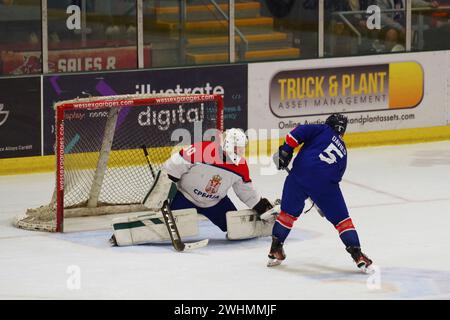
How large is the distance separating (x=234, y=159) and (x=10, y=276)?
5.70 feet

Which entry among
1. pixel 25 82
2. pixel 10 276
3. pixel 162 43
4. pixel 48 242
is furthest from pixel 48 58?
pixel 10 276

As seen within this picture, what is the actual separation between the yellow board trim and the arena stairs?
86 cm

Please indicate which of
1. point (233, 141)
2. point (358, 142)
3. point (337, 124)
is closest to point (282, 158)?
point (337, 124)

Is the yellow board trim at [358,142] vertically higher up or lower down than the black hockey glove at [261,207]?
higher up

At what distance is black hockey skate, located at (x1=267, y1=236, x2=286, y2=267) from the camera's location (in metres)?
8.62

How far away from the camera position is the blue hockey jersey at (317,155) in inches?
332

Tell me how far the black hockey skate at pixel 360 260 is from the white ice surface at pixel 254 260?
7cm

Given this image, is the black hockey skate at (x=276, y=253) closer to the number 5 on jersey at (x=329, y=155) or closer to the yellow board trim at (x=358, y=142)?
the number 5 on jersey at (x=329, y=155)

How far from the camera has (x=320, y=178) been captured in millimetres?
8430

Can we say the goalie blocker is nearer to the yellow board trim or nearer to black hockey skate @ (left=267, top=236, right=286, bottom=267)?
black hockey skate @ (left=267, top=236, right=286, bottom=267)

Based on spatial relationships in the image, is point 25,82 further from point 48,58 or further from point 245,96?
point 245,96

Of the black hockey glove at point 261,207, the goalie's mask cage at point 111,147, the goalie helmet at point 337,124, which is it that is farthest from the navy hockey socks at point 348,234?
the goalie's mask cage at point 111,147

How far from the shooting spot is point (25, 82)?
11477 mm

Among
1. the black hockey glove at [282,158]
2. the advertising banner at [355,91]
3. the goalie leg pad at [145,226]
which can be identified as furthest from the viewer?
the advertising banner at [355,91]
